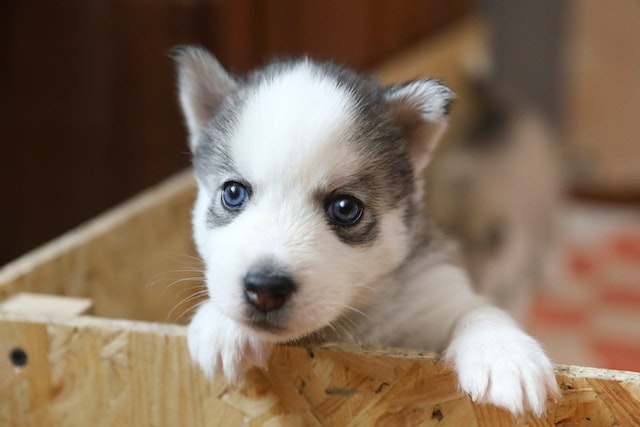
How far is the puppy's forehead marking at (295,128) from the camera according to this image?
1295 mm

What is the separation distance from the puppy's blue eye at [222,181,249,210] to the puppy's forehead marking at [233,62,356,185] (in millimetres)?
39

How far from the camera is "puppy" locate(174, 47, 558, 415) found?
1185 mm

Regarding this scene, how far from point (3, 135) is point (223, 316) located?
2168 mm

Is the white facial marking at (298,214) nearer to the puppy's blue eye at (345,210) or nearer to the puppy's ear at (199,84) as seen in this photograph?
the puppy's blue eye at (345,210)

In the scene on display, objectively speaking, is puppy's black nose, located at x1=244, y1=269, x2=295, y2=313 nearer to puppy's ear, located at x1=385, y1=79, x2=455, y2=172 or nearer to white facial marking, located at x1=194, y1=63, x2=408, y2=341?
white facial marking, located at x1=194, y1=63, x2=408, y2=341

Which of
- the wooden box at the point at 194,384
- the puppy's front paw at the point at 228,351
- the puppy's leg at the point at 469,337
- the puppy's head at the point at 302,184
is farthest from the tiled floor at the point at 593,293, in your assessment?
the puppy's front paw at the point at 228,351

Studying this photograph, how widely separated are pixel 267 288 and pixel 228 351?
0.49 ft

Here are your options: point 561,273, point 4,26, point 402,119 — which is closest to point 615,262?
point 561,273

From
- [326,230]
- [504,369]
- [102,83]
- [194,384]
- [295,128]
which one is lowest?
[194,384]

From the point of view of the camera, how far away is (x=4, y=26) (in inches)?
116

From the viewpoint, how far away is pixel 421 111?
1511 millimetres

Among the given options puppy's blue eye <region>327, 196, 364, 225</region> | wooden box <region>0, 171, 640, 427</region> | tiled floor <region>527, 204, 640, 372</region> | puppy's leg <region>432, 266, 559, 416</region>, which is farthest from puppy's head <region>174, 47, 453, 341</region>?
tiled floor <region>527, 204, 640, 372</region>

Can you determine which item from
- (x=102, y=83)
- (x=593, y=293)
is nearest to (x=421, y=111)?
(x=102, y=83)

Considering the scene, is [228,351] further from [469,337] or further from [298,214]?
[469,337]
